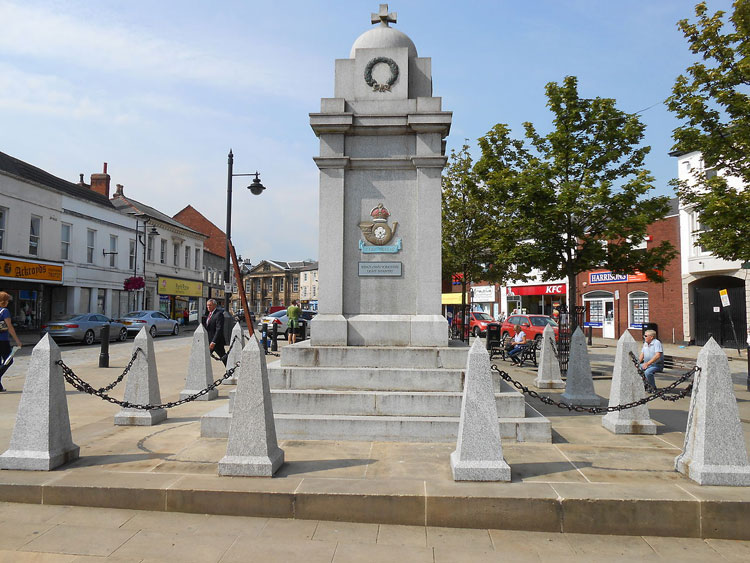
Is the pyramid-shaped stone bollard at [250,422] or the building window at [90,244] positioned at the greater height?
the building window at [90,244]

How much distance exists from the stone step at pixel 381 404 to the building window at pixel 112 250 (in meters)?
32.3

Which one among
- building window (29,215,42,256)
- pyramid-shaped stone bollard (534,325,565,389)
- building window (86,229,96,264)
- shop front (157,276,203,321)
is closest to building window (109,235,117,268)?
building window (86,229,96,264)

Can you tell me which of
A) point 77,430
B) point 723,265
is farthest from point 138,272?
point 723,265

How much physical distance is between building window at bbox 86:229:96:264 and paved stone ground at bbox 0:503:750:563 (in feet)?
104

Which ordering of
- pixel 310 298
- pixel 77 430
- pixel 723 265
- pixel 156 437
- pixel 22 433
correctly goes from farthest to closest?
pixel 310 298, pixel 723 265, pixel 77 430, pixel 156 437, pixel 22 433

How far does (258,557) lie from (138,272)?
3833cm

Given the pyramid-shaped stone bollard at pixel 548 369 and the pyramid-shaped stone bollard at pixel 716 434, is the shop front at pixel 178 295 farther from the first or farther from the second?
the pyramid-shaped stone bollard at pixel 716 434

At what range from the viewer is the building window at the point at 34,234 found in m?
27.5

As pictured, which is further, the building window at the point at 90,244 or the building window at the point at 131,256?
the building window at the point at 131,256

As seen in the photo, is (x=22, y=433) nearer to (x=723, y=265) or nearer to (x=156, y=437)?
(x=156, y=437)

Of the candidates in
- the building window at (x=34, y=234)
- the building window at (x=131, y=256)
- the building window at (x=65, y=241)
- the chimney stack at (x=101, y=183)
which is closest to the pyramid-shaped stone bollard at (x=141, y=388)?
the building window at (x=34, y=234)

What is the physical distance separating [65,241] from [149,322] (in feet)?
25.3

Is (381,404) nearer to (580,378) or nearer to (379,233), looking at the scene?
(379,233)

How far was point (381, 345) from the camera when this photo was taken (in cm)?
769
